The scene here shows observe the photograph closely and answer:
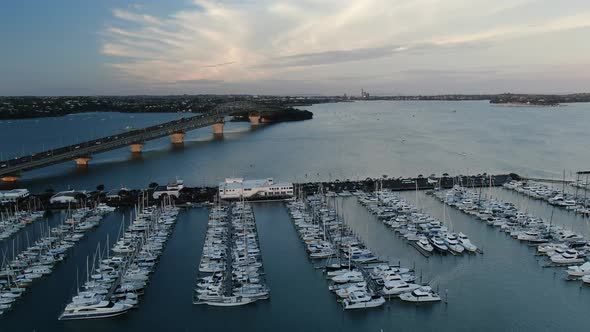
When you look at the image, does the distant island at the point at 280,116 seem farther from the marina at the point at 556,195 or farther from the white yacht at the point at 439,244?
the white yacht at the point at 439,244

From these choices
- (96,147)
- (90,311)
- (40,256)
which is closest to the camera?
(90,311)

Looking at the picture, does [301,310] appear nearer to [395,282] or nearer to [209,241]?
[395,282]

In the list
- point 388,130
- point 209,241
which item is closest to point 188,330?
point 209,241

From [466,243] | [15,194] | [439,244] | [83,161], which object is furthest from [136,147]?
[466,243]

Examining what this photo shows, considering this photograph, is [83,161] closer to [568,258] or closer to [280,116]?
[568,258]

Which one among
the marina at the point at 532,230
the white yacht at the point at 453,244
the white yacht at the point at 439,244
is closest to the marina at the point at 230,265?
the white yacht at the point at 439,244
